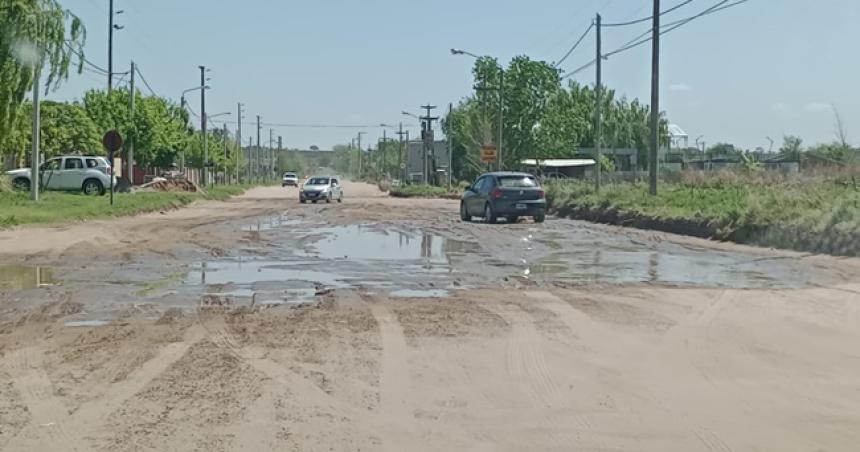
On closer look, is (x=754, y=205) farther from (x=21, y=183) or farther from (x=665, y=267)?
(x=21, y=183)

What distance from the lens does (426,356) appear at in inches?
333

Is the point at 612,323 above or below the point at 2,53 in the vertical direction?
below

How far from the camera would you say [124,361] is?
815 centimetres

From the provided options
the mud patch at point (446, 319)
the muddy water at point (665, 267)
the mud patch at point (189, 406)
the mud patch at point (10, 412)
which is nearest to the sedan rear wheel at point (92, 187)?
the muddy water at point (665, 267)

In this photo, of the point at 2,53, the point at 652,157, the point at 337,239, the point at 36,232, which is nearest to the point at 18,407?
the point at 337,239

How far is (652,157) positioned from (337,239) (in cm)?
1665

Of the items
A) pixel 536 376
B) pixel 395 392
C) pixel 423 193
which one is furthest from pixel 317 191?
pixel 395 392

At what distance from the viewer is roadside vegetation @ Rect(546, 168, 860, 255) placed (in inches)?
798

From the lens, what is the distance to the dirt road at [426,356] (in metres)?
6.23

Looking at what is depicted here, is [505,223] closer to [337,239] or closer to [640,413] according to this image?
[337,239]

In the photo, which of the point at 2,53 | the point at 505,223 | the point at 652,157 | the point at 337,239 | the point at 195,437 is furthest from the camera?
the point at 652,157

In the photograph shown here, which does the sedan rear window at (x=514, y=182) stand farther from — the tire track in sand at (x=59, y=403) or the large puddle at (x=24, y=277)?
the tire track in sand at (x=59, y=403)

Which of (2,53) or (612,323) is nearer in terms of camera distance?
(612,323)

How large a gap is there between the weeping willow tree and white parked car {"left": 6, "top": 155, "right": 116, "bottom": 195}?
60.1 feet
